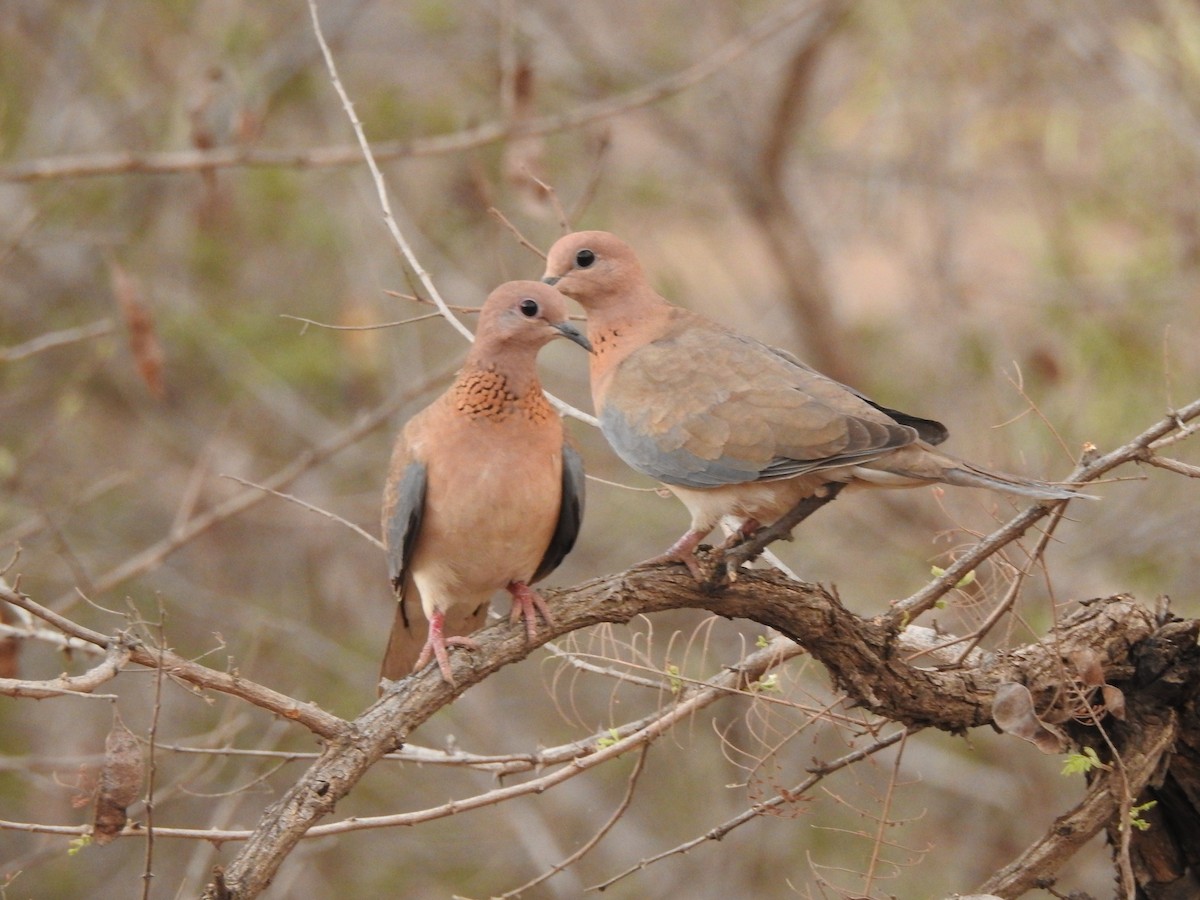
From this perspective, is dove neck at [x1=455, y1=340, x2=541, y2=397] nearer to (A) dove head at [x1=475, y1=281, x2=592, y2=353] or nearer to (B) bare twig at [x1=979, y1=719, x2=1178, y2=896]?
(A) dove head at [x1=475, y1=281, x2=592, y2=353]

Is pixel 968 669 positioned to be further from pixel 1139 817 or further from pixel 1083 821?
pixel 1139 817

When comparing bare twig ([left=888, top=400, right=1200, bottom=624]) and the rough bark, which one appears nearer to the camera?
bare twig ([left=888, top=400, right=1200, bottom=624])

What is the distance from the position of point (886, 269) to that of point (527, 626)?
1177 centimetres

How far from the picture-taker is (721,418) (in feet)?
11.9

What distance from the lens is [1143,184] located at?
27.5ft

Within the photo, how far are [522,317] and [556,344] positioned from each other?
226 inches

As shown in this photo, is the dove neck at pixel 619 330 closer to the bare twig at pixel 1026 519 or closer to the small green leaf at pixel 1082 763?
the bare twig at pixel 1026 519

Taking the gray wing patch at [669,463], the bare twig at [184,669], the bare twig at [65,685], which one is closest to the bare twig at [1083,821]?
the gray wing patch at [669,463]

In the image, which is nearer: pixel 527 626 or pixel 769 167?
pixel 527 626

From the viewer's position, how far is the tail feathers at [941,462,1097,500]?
313 cm

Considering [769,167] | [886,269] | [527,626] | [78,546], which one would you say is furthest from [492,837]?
[886,269]

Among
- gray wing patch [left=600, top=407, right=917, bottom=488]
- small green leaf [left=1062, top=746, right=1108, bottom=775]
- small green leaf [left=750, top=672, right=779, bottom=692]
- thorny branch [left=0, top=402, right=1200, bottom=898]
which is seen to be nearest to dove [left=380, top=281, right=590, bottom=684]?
gray wing patch [left=600, top=407, right=917, bottom=488]

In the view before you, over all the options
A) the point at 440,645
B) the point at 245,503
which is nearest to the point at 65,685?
the point at 440,645

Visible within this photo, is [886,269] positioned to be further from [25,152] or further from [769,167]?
[25,152]
